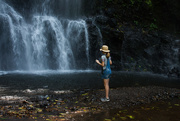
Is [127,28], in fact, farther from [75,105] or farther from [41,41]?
[75,105]

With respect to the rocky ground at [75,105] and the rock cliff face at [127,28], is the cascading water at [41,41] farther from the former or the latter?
the rocky ground at [75,105]

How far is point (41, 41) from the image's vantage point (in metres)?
16.5

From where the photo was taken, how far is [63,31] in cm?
1797

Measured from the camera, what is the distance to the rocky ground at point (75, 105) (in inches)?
159

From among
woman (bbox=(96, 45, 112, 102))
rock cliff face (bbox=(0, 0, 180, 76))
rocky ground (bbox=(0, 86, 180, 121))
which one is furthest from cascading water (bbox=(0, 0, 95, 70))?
woman (bbox=(96, 45, 112, 102))

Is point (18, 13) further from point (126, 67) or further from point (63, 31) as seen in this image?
point (126, 67)

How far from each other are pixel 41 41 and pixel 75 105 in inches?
499

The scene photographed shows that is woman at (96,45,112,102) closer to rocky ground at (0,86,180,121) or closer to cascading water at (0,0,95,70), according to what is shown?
rocky ground at (0,86,180,121)

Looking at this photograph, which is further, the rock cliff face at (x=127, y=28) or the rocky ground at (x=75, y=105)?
the rock cliff face at (x=127, y=28)

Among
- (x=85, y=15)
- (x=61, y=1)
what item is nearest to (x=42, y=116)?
(x=85, y=15)

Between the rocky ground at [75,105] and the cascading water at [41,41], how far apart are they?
10.7m

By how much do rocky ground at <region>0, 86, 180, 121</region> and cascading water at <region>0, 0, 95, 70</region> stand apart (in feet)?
35.0

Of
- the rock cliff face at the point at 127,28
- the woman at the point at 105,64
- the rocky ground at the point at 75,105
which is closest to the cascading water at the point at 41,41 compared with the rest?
the rock cliff face at the point at 127,28

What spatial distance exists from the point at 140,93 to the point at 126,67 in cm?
1261
